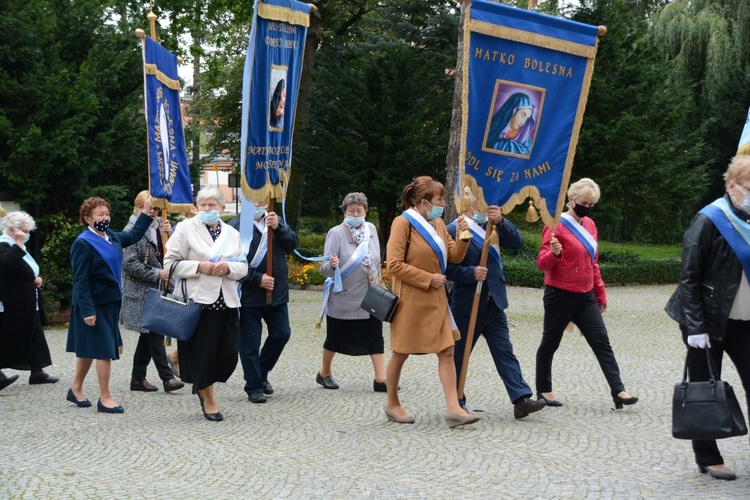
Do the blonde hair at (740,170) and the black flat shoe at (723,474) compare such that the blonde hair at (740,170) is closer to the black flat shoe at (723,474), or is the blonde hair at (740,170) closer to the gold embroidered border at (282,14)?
the black flat shoe at (723,474)

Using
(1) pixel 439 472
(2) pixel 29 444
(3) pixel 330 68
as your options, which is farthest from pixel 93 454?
(3) pixel 330 68

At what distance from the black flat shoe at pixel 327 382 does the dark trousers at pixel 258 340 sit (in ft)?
1.83

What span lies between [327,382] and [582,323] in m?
2.51

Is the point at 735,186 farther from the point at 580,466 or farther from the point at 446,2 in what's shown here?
the point at 446,2

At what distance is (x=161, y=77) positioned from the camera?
31.9 ft

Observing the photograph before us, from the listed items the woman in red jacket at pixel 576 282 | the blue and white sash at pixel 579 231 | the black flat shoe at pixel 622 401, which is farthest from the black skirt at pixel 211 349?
the black flat shoe at pixel 622 401

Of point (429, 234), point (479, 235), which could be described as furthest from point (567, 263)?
point (429, 234)

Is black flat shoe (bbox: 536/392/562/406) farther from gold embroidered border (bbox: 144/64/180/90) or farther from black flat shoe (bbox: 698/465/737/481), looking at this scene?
gold embroidered border (bbox: 144/64/180/90)

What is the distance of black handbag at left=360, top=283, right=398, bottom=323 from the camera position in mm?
7133

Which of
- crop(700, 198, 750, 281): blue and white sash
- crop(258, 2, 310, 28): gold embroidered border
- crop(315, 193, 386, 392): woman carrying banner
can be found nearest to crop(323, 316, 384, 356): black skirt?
crop(315, 193, 386, 392): woman carrying banner

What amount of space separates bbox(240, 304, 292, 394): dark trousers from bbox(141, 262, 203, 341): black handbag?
1021 millimetres

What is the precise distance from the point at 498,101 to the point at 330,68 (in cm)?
1768

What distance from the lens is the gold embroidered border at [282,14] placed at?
7.86 metres

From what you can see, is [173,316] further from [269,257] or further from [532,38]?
[532,38]
